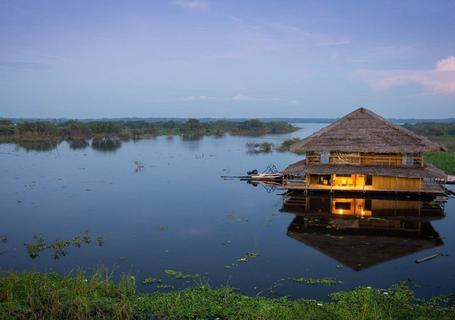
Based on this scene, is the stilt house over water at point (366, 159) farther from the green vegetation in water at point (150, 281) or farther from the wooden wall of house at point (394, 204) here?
the green vegetation in water at point (150, 281)

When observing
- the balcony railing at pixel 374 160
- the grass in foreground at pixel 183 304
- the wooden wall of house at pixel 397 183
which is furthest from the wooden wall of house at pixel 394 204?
the grass in foreground at pixel 183 304

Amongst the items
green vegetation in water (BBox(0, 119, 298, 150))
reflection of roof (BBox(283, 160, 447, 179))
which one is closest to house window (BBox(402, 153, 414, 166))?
reflection of roof (BBox(283, 160, 447, 179))

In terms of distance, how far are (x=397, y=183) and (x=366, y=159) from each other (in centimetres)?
219

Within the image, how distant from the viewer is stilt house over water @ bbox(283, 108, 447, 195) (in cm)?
2323

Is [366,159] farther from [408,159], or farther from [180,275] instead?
[180,275]

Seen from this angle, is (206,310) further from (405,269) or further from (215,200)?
(215,200)

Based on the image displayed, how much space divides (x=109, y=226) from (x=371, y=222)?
38.1 feet

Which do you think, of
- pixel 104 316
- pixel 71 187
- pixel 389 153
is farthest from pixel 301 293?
pixel 71 187

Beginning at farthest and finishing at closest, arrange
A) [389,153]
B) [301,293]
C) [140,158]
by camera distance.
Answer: [140,158]
[389,153]
[301,293]

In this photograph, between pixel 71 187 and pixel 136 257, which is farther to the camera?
pixel 71 187

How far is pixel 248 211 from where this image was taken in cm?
2162

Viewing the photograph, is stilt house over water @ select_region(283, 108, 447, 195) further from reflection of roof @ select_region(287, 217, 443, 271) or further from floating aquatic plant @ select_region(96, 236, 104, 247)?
floating aquatic plant @ select_region(96, 236, 104, 247)

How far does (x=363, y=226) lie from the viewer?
18312 mm

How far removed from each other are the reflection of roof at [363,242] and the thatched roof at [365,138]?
5936mm
